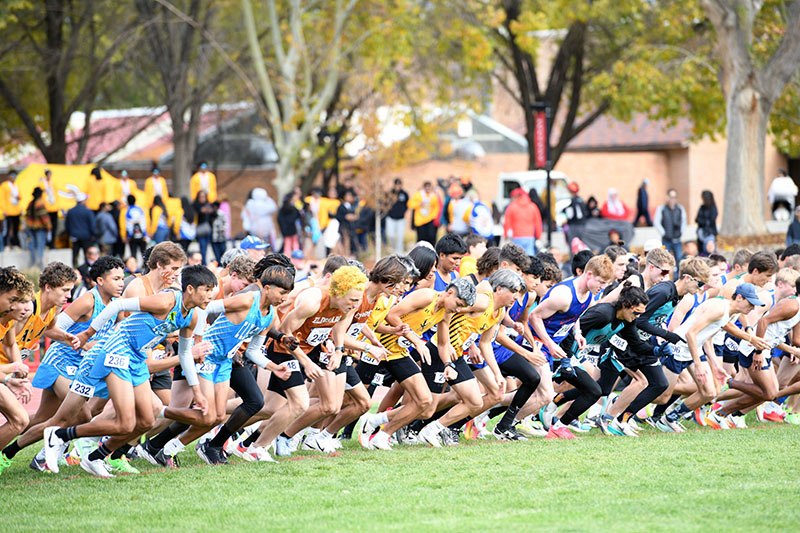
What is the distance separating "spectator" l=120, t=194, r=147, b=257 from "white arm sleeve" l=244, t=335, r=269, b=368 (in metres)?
11.8

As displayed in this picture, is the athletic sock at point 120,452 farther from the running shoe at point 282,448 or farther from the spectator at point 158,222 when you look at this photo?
the spectator at point 158,222

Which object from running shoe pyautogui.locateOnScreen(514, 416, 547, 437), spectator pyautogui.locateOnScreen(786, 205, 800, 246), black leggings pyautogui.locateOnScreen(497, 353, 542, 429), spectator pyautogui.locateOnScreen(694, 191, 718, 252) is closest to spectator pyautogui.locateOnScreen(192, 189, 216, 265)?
spectator pyautogui.locateOnScreen(694, 191, 718, 252)

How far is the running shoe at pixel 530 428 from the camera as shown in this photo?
10.4 metres

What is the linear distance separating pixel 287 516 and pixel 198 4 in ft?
79.0

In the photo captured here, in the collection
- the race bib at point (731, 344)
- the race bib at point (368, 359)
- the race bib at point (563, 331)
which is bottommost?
the race bib at point (731, 344)

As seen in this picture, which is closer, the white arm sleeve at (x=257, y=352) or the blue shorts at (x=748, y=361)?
the white arm sleeve at (x=257, y=352)

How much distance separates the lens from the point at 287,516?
6.64 metres

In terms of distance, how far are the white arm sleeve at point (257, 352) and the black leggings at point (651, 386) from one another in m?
3.93

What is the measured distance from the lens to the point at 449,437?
32.5 feet

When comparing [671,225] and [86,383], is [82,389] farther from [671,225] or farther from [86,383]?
[671,225]

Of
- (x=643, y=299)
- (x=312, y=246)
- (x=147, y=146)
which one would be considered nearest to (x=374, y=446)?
(x=643, y=299)

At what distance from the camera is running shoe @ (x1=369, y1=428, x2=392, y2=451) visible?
31.1 feet

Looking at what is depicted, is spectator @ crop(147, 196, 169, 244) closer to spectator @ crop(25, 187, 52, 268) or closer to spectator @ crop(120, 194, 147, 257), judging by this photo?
spectator @ crop(120, 194, 147, 257)

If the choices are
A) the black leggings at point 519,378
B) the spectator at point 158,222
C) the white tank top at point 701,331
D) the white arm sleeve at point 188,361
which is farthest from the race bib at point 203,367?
the spectator at point 158,222
